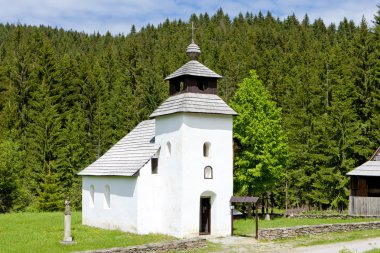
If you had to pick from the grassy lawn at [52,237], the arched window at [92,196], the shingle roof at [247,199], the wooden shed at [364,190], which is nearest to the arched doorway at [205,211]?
the shingle roof at [247,199]

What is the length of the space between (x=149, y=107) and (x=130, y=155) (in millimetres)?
29367

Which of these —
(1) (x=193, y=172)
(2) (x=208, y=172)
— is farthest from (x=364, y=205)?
(1) (x=193, y=172)

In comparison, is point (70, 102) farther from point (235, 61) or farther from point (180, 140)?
point (180, 140)

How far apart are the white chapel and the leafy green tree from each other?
7.34m

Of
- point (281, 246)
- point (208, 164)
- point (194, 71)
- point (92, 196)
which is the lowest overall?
point (281, 246)

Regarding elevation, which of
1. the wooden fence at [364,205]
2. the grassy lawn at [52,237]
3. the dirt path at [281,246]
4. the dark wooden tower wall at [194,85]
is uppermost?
the dark wooden tower wall at [194,85]

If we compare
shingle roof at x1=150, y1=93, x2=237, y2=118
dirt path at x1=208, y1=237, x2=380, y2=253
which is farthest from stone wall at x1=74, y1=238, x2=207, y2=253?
shingle roof at x1=150, y1=93, x2=237, y2=118

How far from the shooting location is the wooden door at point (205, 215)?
1037 inches

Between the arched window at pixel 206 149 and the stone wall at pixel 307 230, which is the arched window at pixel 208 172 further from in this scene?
the stone wall at pixel 307 230

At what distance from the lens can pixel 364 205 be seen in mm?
34312

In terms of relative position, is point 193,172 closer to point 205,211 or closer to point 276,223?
point 205,211

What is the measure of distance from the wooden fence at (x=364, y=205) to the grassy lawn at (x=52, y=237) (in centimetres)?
1563

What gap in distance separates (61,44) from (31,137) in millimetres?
54229

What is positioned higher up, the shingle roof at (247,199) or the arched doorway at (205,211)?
the shingle roof at (247,199)
